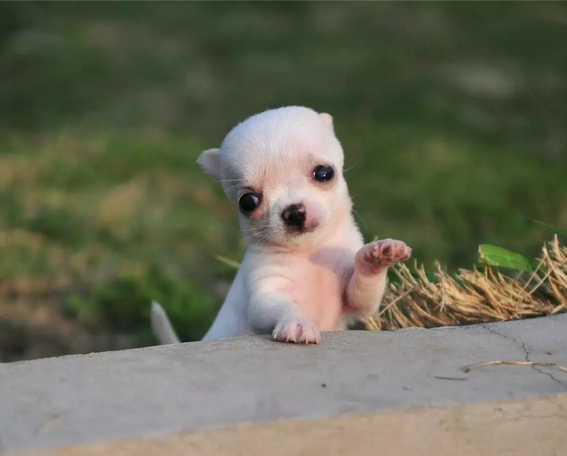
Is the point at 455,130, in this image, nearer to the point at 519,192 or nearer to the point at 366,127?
the point at 366,127

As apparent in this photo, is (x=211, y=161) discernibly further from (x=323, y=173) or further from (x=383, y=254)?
(x=383, y=254)

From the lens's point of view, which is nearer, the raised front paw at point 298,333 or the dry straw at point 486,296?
the raised front paw at point 298,333

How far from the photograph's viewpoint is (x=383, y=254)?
2748 millimetres

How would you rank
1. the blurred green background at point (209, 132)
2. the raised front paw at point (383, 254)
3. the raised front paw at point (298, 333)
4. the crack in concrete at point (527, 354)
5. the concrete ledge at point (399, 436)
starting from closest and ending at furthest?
1. the concrete ledge at point (399, 436)
2. the crack in concrete at point (527, 354)
3. the raised front paw at point (298, 333)
4. the raised front paw at point (383, 254)
5. the blurred green background at point (209, 132)

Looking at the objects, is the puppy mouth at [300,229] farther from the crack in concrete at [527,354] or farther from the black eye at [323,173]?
the crack in concrete at [527,354]

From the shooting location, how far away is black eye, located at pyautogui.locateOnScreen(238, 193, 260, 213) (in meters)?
2.90

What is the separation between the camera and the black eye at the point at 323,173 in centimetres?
292

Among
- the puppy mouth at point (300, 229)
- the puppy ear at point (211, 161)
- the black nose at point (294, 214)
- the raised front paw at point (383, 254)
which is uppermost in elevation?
the puppy ear at point (211, 161)

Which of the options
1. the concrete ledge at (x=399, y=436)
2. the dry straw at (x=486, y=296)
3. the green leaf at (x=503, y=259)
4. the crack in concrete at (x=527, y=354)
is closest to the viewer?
the concrete ledge at (x=399, y=436)

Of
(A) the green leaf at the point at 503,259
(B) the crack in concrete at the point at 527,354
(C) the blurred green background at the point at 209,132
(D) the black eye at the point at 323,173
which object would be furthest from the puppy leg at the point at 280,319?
(C) the blurred green background at the point at 209,132

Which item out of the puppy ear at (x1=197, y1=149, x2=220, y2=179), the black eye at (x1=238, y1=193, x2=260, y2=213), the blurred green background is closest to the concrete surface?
the black eye at (x1=238, y1=193, x2=260, y2=213)

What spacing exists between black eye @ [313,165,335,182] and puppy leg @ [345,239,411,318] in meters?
0.27

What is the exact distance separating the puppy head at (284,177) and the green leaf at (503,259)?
0.59 meters

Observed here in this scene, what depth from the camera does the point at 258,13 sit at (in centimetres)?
1356
